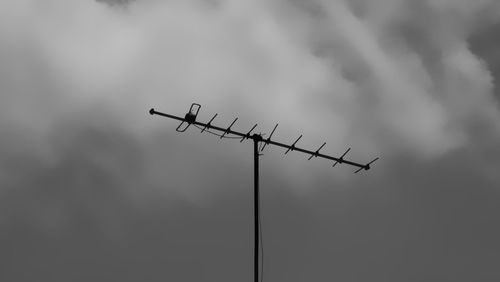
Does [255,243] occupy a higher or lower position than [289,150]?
lower

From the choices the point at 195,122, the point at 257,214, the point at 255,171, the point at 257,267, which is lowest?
the point at 257,267

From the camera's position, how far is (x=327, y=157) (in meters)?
18.0

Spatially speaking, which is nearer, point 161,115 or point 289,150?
point 161,115

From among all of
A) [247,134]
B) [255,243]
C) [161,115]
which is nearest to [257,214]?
[255,243]

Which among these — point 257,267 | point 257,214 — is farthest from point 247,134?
point 257,267

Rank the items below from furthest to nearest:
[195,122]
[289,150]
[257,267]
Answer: [289,150], [195,122], [257,267]

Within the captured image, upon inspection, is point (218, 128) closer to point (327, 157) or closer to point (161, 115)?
point (161, 115)

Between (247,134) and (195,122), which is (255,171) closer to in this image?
(247,134)

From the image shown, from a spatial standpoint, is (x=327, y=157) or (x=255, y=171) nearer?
(x=255, y=171)

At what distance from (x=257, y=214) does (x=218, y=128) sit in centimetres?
281

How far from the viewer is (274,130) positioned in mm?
17219

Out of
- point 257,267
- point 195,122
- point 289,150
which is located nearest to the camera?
point 257,267

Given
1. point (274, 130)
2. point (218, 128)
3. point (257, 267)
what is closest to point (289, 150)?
point (274, 130)

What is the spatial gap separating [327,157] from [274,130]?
210 centimetres
